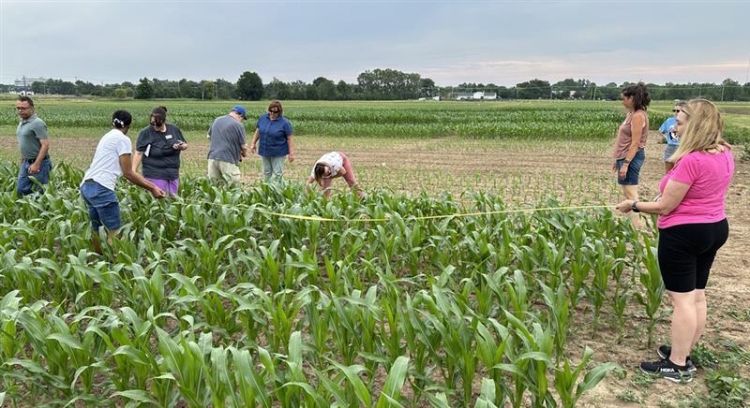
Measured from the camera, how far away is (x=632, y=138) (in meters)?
6.38

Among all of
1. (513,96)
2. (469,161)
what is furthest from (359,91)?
(469,161)

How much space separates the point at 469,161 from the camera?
1519 centimetres

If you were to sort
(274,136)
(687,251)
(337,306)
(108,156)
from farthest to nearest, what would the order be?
(274,136) → (108,156) → (687,251) → (337,306)

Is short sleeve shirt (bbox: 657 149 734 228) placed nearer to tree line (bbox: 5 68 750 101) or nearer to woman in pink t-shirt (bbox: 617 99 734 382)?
woman in pink t-shirt (bbox: 617 99 734 382)

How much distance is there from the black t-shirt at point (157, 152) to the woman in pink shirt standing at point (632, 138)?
519 centimetres

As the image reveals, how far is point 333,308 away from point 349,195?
3174mm

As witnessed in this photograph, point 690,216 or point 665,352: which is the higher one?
point 690,216

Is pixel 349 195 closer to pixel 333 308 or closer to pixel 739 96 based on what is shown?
pixel 333 308

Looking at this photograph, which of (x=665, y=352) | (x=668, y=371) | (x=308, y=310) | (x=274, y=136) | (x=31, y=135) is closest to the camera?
(x=308, y=310)

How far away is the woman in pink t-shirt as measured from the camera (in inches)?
131

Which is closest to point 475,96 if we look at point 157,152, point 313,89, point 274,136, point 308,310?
point 313,89

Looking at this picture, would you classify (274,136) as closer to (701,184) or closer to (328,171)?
(328,171)

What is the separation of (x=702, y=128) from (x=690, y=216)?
1.72 feet

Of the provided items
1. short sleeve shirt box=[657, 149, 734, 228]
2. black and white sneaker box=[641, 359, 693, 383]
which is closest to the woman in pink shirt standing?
short sleeve shirt box=[657, 149, 734, 228]
